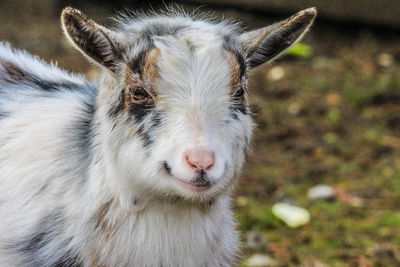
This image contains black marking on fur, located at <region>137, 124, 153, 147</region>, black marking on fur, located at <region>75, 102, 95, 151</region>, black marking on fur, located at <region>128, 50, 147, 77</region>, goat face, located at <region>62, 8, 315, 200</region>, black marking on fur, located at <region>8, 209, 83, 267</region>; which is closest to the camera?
goat face, located at <region>62, 8, 315, 200</region>

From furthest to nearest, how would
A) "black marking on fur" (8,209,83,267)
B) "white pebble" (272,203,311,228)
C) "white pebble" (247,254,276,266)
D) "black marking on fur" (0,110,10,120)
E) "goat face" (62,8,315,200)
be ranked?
1. "white pebble" (272,203,311,228)
2. "white pebble" (247,254,276,266)
3. "black marking on fur" (0,110,10,120)
4. "black marking on fur" (8,209,83,267)
5. "goat face" (62,8,315,200)

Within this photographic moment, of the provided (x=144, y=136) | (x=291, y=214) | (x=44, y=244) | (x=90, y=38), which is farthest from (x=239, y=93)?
(x=291, y=214)

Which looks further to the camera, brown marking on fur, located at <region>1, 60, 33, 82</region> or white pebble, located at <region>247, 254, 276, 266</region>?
white pebble, located at <region>247, 254, 276, 266</region>

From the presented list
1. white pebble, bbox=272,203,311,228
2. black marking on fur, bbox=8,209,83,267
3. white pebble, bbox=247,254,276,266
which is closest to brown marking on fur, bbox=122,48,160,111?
black marking on fur, bbox=8,209,83,267

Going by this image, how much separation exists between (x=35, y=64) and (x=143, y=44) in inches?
46.9

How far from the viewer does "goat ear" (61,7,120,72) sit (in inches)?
136

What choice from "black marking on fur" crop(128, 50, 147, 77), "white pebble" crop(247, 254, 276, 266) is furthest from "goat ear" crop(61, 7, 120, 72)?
"white pebble" crop(247, 254, 276, 266)

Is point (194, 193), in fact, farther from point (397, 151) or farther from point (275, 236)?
point (397, 151)

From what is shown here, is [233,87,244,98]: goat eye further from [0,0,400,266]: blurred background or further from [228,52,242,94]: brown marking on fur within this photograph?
[0,0,400,266]: blurred background

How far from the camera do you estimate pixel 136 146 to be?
133 inches

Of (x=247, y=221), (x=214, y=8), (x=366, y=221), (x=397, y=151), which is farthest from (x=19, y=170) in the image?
(x=214, y=8)

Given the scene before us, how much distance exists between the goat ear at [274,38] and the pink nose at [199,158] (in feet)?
2.58

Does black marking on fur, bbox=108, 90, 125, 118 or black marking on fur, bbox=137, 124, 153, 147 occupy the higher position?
black marking on fur, bbox=108, 90, 125, 118

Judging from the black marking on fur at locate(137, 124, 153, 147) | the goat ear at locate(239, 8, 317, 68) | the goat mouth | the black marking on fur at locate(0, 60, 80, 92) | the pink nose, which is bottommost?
the goat mouth
